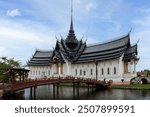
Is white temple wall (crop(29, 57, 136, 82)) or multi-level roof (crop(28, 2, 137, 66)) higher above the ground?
multi-level roof (crop(28, 2, 137, 66))

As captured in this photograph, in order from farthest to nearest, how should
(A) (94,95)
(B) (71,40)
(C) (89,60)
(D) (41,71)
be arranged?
(D) (41,71)
(B) (71,40)
(C) (89,60)
(A) (94,95)

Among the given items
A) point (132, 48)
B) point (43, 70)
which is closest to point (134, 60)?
point (132, 48)

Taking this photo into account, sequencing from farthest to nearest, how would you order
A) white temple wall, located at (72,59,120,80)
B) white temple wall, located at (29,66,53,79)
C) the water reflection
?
white temple wall, located at (29,66,53,79), white temple wall, located at (72,59,120,80), the water reflection

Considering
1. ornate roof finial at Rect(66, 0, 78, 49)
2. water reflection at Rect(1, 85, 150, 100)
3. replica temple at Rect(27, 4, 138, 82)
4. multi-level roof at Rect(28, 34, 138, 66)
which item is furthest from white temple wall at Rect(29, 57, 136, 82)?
water reflection at Rect(1, 85, 150, 100)

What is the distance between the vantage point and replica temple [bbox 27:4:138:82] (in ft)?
Answer: 193

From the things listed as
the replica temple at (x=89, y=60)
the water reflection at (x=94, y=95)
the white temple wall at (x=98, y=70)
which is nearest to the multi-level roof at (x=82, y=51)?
the replica temple at (x=89, y=60)

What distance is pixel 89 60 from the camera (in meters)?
67.4

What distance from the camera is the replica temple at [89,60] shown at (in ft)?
193

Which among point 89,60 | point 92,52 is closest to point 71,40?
point 92,52

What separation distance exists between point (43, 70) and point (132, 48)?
3486 cm

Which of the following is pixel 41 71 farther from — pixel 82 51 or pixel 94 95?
pixel 94 95

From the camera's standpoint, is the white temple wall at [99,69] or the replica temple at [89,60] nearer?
the replica temple at [89,60]

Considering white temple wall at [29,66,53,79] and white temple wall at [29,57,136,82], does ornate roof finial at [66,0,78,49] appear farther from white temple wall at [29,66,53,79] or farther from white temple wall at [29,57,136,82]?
white temple wall at [29,66,53,79]

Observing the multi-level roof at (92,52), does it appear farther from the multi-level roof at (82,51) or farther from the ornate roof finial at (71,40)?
the ornate roof finial at (71,40)
